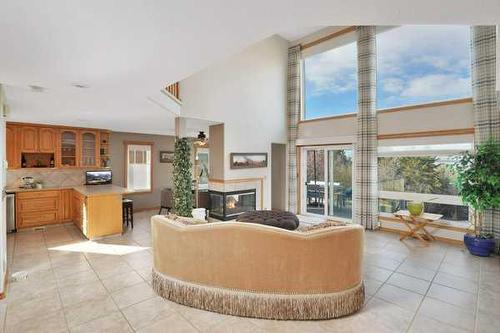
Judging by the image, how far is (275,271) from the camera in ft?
8.05

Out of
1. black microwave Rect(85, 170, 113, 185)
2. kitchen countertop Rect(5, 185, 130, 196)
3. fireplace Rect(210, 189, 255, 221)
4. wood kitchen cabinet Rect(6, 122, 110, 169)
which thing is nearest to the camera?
kitchen countertop Rect(5, 185, 130, 196)

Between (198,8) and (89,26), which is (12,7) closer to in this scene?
(89,26)

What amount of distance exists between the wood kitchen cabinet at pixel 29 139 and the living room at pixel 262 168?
8 centimetres

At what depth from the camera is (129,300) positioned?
2803 millimetres

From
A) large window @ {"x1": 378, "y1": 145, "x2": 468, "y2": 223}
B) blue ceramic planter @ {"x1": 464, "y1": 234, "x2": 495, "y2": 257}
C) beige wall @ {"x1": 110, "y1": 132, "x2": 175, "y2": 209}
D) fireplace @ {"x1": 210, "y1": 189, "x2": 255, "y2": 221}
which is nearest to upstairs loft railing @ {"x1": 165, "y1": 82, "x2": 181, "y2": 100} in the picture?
fireplace @ {"x1": 210, "y1": 189, "x2": 255, "y2": 221}

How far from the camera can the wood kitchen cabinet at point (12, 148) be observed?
5.53 metres

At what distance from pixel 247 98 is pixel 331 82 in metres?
2.41

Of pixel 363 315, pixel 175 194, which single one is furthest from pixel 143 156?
pixel 363 315

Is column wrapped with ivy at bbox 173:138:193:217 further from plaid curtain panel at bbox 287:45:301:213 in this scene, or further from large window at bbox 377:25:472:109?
large window at bbox 377:25:472:109

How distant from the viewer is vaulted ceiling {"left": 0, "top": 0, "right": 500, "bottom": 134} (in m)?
1.36

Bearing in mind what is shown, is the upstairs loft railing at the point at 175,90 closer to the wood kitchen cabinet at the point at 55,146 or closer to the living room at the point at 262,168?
the living room at the point at 262,168

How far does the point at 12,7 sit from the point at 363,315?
3.58 metres

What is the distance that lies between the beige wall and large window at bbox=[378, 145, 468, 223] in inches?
241

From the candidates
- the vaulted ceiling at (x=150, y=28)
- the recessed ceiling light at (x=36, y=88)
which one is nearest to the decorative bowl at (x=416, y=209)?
the vaulted ceiling at (x=150, y=28)
